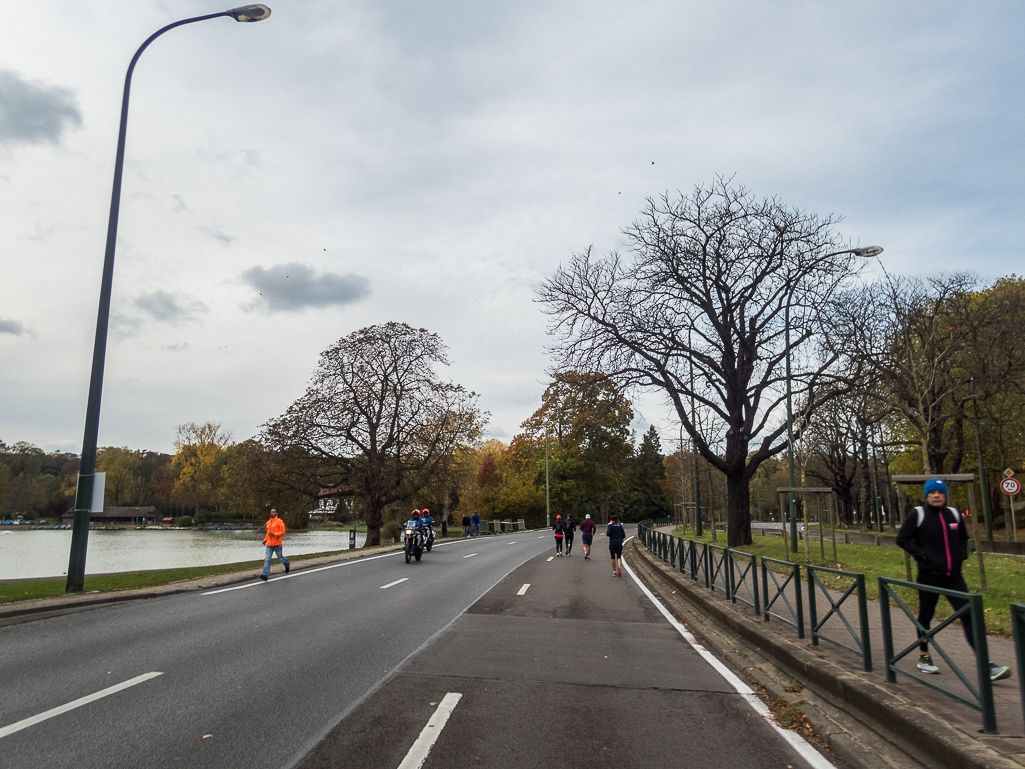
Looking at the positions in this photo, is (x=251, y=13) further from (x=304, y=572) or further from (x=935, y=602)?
(x=935, y=602)

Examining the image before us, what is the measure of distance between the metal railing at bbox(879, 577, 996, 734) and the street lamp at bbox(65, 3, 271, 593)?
1307cm

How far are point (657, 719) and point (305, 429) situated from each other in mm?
33195

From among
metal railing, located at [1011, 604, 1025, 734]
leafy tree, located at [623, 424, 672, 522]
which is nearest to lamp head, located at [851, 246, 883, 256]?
metal railing, located at [1011, 604, 1025, 734]

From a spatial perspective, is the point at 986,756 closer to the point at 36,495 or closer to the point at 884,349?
the point at 884,349

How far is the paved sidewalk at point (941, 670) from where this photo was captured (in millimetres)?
4656

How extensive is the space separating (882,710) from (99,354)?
14.6 m

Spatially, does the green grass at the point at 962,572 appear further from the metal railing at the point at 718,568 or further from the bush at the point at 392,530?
the bush at the point at 392,530

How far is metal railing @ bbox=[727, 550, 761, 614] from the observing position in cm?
1030

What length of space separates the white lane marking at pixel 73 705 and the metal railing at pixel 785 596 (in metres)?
6.93

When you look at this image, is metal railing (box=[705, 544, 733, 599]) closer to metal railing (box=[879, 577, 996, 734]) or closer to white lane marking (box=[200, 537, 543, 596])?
metal railing (box=[879, 577, 996, 734])

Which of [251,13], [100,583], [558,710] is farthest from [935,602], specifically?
[100,583]

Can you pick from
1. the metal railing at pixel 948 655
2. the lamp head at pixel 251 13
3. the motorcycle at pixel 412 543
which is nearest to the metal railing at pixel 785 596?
the metal railing at pixel 948 655

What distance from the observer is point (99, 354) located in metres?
14.0

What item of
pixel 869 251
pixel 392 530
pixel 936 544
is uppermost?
pixel 869 251
